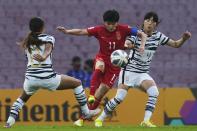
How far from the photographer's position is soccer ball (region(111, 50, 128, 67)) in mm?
13758

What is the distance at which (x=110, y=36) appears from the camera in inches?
555

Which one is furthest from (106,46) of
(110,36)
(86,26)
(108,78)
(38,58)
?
(86,26)

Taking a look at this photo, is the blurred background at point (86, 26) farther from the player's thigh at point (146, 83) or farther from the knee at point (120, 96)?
the knee at point (120, 96)

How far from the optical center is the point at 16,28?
22.5m

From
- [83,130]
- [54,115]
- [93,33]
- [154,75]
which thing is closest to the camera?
[83,130]

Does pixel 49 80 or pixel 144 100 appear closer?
pixel 49 80

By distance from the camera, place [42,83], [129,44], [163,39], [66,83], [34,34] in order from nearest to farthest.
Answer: [34,34], [42,83], [66,83], [129,44], [163,39]

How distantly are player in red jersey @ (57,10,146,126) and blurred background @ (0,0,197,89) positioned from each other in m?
7.31

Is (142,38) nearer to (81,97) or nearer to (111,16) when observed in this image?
(111,16)

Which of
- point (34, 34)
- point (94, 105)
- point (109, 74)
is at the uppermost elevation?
point (34, 34)

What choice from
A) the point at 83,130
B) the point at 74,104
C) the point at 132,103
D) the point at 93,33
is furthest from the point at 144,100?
the point at 83,130

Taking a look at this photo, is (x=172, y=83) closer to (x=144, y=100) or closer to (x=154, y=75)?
(x=154, y=75)

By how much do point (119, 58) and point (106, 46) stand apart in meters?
0.51

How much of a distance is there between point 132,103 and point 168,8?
5.48 m
